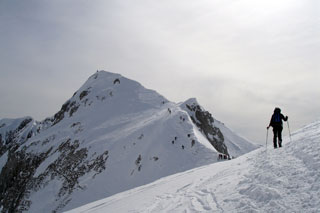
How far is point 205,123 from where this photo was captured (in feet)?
175

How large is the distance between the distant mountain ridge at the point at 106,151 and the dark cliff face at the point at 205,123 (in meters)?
0.02

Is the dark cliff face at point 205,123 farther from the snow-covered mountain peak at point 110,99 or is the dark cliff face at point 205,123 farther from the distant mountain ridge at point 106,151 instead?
the snow-covered mountain peak at point 110,99

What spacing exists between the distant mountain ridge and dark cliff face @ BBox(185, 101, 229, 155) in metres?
0.02

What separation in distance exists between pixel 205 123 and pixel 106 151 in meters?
23.4

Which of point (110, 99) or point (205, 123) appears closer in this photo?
point (205, 123)

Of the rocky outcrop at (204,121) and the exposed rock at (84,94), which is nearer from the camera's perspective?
Result: the rocky outcrop at (204,121)

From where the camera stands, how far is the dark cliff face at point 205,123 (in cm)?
5116

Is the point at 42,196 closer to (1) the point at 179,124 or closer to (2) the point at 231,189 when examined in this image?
(1) the point at 179,124

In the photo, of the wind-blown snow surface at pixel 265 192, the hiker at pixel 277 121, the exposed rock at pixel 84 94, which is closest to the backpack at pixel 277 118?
the hiker at pixel 277 121

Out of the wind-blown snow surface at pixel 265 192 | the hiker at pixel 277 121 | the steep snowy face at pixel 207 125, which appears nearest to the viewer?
the wind-blown snow surface at pixel 265 192

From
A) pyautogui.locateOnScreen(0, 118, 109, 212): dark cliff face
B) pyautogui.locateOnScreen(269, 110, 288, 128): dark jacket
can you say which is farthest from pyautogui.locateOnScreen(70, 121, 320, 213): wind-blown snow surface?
→ pyautogui.locateOnScreen(0, 118, 109, 212): dark cliff face

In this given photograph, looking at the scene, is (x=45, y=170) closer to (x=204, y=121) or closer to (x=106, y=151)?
(x=106, y=151)

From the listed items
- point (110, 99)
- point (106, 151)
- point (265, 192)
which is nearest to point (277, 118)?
point (265, 192)

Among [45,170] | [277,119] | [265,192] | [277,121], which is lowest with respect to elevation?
[45,170]
